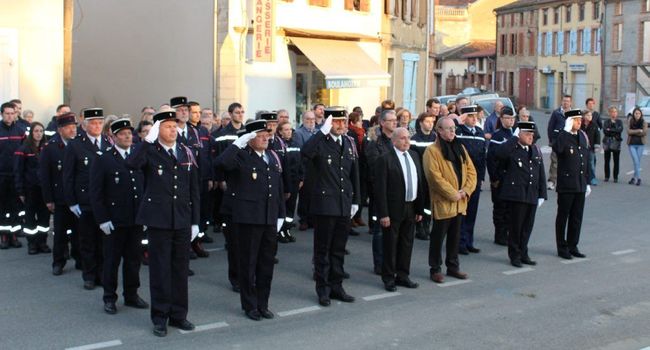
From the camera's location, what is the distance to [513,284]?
10.7 metres

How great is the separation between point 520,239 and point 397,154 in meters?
2.55

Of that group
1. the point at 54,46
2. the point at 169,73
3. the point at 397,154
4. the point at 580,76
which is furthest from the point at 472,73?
the point at 397,154

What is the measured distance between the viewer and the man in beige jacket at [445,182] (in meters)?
10.6

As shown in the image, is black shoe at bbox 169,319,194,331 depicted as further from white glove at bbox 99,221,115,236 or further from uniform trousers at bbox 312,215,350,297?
uniform trousers at bbox 312,215,350,297

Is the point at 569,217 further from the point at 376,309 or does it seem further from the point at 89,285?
the point at 89,285

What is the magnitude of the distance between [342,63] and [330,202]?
16.1 meters

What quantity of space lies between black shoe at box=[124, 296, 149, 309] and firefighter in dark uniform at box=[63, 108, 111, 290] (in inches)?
37.1

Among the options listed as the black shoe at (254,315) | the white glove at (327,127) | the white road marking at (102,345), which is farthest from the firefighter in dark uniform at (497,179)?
the white road marking at (102,345)

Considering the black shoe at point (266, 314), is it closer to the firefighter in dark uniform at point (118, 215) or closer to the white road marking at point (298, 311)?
the white road marking at point (298, 311)

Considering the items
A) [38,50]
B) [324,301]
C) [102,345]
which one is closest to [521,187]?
[324,301]

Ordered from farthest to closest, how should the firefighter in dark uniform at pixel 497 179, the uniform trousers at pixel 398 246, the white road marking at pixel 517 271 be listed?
the firefighter in dark uniform at pixel 497 179 < the white road marking at pixel 517 271 < the uniform trousers at pixel 398 246

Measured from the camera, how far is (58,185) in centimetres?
1064

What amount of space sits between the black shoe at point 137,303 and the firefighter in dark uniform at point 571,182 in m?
5.88

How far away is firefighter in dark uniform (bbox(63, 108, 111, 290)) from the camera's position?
9922mm
